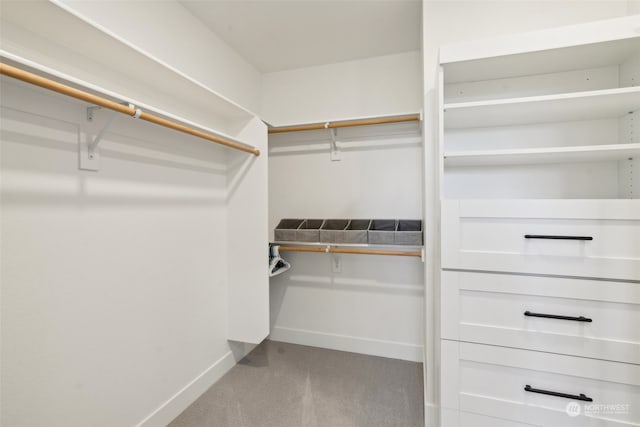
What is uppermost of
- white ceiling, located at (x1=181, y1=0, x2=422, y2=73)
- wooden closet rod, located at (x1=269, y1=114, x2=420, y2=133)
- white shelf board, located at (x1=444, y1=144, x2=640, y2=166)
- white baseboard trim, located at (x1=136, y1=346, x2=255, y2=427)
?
white ceiling, located at (x1=181, y1=0, x2=422, y2=73)

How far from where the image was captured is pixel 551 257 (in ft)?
3.78

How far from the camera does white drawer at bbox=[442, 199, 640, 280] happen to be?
1078 mm

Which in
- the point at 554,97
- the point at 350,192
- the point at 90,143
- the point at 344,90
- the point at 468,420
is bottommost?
the point at 468,420

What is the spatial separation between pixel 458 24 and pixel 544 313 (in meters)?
1.46

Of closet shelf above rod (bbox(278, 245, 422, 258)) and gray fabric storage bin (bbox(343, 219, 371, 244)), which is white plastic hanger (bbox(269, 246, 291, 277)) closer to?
closet shelf above rod (bbox(278, 245, 422, 258))

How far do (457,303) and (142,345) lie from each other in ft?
4.97

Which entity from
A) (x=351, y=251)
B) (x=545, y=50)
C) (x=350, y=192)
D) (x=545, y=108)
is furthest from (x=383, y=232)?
(x=545, y=50)

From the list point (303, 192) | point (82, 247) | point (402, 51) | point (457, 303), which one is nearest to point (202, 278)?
point (82, 247)

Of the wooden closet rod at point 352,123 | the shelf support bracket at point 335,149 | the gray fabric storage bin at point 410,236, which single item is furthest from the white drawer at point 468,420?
the shelf support bracket at point 335,149

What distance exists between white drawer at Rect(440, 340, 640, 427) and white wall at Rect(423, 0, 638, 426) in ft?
1.14

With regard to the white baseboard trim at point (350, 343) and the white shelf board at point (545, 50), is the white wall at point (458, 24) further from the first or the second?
the white baseboard trim at point (350, 343)

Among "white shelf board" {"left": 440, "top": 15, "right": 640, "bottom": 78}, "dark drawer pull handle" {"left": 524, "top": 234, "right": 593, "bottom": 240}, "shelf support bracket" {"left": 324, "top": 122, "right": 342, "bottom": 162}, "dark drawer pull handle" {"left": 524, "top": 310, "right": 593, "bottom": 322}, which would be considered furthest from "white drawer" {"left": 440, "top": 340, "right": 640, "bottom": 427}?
"shelf support bracket" {"left": 324, "top": 122, "right": 342, "bottom": 162}

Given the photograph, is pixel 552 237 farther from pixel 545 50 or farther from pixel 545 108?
pixel 545 50

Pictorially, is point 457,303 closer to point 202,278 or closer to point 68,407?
point 202,278
